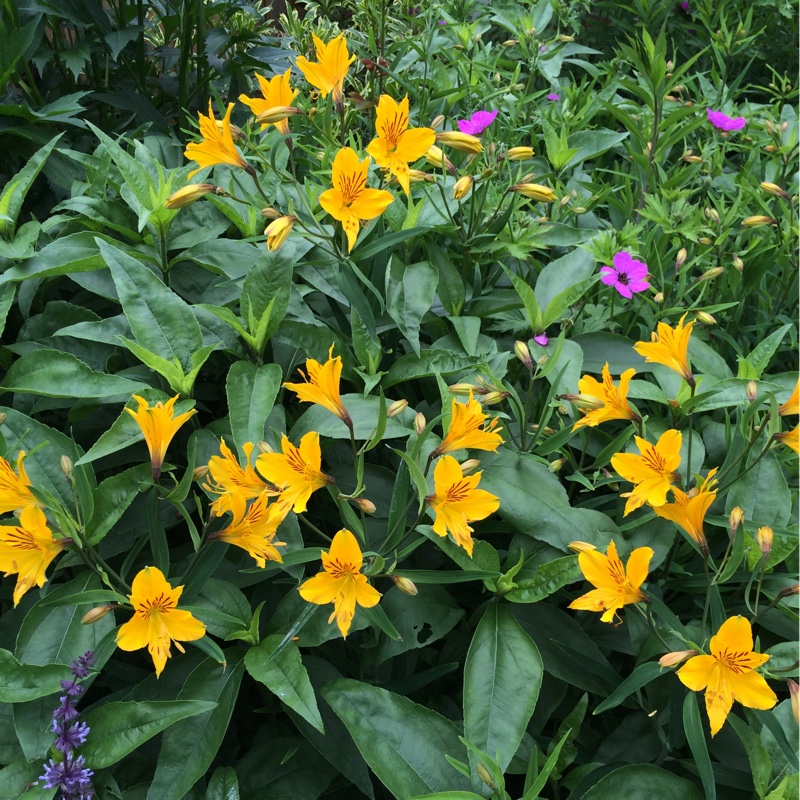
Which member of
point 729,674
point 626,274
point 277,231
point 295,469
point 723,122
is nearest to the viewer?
point 729,674

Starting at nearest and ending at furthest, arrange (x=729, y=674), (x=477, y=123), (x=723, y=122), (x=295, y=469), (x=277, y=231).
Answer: (x=729, y=674)
(x=295, y=469)
(x=277, y=231)
(x=477, y=123)
(x=723, y=122)

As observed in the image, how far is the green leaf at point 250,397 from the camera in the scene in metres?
1.10

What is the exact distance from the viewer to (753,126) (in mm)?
2223

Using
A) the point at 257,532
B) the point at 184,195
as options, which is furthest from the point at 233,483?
the point at 184,195

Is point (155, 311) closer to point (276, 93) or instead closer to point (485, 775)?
point (276, 93)

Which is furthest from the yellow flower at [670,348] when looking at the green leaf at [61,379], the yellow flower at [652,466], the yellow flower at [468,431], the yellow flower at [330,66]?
the green leaf at [61,379]

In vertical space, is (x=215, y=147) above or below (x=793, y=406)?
above

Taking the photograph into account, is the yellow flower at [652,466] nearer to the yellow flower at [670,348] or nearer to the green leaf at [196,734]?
the yellow flower at [670,348]

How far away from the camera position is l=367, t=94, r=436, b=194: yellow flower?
3.76 feet

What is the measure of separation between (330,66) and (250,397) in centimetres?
57

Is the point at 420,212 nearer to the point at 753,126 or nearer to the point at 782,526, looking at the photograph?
the point at 782,526

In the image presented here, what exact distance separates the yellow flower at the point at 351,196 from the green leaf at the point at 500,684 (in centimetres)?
61

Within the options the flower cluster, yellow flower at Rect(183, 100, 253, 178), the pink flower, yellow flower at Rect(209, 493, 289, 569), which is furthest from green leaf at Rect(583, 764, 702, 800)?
the pink flower

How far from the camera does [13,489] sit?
3.09 feet
